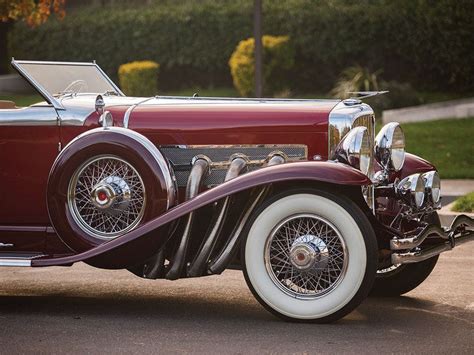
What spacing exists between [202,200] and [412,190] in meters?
1.37

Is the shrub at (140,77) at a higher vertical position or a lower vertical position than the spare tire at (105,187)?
lower

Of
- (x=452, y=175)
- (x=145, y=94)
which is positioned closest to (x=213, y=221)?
(x=452, y=175)

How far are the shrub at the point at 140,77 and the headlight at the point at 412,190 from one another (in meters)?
15.4

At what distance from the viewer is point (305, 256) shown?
239 inches

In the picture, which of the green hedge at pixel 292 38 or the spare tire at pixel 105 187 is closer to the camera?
the spare tire at pixel 105 187

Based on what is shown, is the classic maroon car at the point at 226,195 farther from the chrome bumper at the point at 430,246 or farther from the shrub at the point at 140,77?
the shrub at the point at 140,77

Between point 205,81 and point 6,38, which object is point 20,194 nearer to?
point 205,81

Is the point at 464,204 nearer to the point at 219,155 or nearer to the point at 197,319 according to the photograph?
the point at 219,155

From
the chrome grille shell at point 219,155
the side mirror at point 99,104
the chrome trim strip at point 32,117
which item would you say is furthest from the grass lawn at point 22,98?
the chrome grille shell at point 219,155

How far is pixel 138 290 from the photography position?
7.38 metres

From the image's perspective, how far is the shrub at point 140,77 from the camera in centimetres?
2186

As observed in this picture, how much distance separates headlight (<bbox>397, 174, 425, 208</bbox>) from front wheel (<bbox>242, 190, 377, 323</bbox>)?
31.1 inches

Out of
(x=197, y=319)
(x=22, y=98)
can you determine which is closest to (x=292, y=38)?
(x=22, y=98)

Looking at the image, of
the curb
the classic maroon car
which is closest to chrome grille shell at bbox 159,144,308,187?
the classic maroon car
